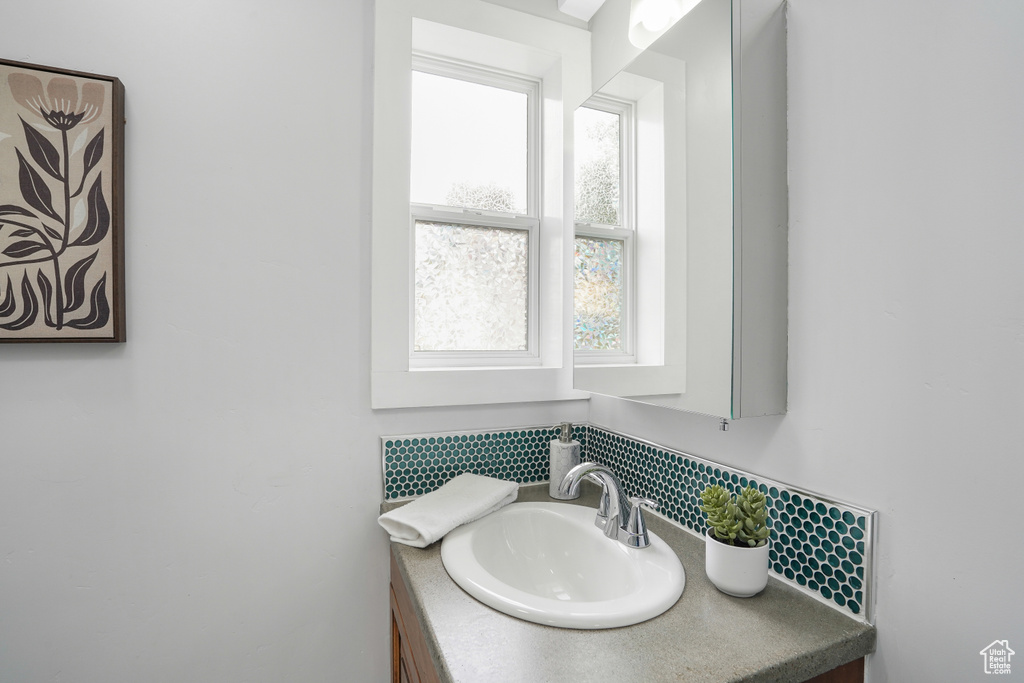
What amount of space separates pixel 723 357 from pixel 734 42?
0.54 m

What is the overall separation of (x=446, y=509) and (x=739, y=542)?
0.59 metres

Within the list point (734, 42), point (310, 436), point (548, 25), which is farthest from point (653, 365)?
point (548, 25)

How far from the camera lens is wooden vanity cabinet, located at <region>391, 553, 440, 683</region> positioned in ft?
2.74

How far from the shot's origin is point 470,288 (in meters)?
1.42

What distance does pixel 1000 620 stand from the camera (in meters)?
0.61

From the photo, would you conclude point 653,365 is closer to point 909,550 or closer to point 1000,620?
point 909,550

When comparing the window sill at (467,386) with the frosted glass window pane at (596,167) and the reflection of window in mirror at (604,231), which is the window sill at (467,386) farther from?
the frosted glass window pane at (596,167)

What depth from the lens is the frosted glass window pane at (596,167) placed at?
1.19 metres

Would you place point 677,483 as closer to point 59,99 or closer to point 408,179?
point 408,179

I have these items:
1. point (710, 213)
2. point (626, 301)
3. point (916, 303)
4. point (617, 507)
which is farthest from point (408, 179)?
point (916, 303)

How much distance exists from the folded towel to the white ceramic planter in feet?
1.65

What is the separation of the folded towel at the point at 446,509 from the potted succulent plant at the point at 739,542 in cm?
49

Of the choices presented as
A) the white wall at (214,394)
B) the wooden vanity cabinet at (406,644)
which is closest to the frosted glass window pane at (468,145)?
the white wall at (214,394)

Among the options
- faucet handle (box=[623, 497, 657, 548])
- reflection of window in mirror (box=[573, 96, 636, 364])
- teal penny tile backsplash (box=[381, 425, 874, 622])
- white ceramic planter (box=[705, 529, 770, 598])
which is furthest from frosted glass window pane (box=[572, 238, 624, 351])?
white ceramic planter (box=[705, 529, 770, 598])
